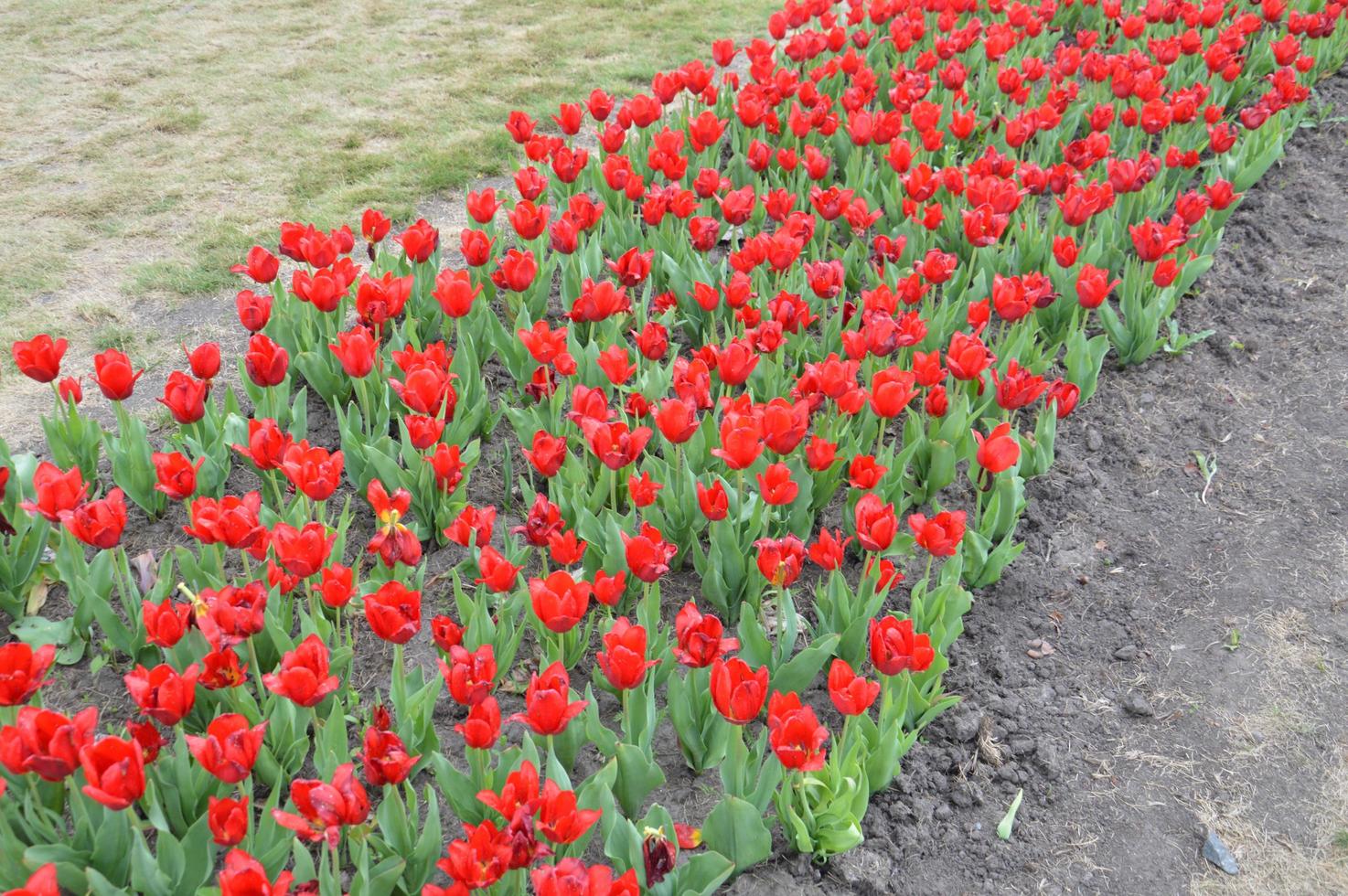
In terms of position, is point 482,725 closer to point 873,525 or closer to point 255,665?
point 255,665

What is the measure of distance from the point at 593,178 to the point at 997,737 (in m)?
2.98

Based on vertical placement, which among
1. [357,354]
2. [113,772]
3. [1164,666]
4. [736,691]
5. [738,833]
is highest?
[357,354]

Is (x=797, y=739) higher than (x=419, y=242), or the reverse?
(x=419, y=242)

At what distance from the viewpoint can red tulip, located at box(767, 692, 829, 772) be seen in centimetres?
203

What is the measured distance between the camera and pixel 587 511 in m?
2.89

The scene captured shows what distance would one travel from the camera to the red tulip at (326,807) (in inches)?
72.3

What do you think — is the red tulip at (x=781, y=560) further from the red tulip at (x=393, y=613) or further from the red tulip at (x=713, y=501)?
the red tulip at (x=393, y=613)

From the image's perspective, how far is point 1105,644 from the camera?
3035 millimetres

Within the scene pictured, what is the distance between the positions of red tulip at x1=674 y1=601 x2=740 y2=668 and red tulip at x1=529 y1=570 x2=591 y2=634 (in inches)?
8.1

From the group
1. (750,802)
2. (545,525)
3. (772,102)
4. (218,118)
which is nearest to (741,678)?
(750,802)

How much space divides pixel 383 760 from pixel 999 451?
1654mm

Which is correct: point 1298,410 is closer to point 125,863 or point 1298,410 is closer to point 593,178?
point 593,178

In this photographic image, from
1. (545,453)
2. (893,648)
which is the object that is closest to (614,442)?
(545,453)

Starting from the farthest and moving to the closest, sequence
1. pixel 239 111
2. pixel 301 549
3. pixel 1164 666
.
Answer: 1. pixel 239 111
2. pixel 1164 666
3. pixel 301 549
